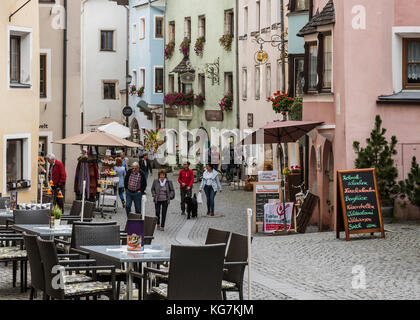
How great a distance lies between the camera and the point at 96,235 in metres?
13.3

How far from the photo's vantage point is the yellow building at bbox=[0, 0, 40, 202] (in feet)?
92.7

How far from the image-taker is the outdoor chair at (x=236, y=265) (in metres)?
11.6

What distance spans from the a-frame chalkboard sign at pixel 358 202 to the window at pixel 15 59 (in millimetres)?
10954

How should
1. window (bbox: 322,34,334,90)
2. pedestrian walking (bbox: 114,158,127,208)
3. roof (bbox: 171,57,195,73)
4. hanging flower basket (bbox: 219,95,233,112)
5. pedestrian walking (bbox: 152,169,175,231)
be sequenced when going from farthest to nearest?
roof (bbox: 171,57,195,73)
hanging flower basket (bbox: 219,95,233,112)
pedestrian walking (bbox: 114,158,127,208)
window (bbox: 322,34,334,90)
pedestrian walking (bbox: 152,169,175,231)

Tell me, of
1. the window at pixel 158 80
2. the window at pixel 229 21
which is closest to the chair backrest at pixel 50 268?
the window at pixel 229 21

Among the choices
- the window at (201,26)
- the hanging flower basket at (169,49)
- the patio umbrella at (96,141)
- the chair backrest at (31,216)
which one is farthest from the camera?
the hanging flower basket at (169,49)

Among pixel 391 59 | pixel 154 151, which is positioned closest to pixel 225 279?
pixel 391 59

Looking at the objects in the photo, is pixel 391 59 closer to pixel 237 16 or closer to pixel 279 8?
pixel 279 8

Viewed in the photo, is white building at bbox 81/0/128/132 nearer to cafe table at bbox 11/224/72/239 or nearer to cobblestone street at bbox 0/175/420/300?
cobblestone street at bbox 0/175/420/300

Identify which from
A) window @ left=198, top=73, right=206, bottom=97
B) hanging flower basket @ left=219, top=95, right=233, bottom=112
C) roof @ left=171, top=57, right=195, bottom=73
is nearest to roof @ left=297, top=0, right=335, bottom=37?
hanging flower basket @ left=219, top=95, right=233, bottom=112

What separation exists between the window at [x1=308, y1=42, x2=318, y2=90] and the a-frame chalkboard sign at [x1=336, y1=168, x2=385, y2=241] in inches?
276

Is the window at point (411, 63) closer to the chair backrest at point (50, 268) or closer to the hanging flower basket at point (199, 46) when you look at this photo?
the chair backrest at point (50, 268)
